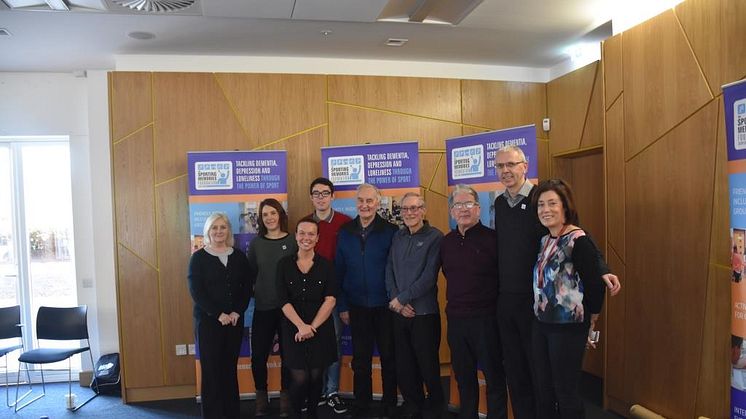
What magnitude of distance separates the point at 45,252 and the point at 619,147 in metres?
5.56

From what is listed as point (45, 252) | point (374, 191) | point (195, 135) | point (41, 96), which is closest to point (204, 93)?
point (195, 135)

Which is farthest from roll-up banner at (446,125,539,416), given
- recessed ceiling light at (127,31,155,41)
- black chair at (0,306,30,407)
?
black chair at (0,306,30,407)

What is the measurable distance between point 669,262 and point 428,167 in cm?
237

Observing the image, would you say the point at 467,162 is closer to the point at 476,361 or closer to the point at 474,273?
the point at 474,273

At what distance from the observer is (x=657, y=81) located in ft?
10.9

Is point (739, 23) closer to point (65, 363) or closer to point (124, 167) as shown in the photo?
point (124, 167)

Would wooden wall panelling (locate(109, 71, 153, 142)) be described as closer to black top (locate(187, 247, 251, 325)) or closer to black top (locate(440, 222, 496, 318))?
black top (locate(187, 247, 251, 325))

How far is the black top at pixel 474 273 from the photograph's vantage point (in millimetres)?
2877

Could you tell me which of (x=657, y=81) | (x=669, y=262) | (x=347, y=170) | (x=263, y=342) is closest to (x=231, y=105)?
(x=347, y=170)

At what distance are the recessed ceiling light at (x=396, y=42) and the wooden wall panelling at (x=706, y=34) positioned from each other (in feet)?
6.99

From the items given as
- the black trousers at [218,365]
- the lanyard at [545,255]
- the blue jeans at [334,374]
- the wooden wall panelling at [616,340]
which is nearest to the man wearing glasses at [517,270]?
the lanyard at [545,255]

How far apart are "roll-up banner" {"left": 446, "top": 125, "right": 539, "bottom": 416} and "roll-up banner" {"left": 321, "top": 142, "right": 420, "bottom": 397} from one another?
380 mm

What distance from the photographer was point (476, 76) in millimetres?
5211

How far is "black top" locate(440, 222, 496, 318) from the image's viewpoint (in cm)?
288
